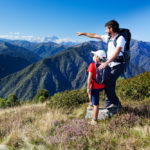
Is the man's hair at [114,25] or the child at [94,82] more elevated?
the man's hair at [114,25]

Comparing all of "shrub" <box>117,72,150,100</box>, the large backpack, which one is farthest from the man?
"shrub" <box>117,72,150,100</box>

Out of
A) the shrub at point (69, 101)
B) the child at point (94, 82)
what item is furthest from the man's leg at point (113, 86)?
the shrub at point (69, 101)

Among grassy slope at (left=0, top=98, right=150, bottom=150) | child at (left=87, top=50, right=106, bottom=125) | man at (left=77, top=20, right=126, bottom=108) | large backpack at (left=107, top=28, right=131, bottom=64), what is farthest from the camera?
child at (left=87, top=50, right=106, bottom=125)

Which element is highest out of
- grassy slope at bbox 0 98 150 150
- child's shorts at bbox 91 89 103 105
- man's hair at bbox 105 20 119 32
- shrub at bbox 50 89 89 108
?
man's hair at bbox 105 20 119 32

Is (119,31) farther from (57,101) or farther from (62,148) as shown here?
(57,101)

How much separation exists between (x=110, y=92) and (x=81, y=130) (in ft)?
6.36

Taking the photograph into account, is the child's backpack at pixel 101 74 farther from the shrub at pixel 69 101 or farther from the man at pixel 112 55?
the shrub at pixel 69 101

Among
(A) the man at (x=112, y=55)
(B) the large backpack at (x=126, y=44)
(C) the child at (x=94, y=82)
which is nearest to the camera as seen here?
(A) the man at (x=112, y=55)

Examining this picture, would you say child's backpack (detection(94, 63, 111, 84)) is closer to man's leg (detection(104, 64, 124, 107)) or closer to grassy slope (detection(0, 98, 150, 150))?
man's leg (detection(104, 64, 124, 107))

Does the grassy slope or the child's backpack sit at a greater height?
the child's backpack

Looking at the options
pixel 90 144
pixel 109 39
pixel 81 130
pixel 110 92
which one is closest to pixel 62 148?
pixel 90 144

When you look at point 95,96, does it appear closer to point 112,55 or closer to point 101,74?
point 101,74

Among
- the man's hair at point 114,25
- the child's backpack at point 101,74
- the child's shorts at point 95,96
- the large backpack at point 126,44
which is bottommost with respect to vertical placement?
the child's shorts at point 95,96

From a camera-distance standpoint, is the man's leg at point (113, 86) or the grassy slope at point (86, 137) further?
the man's leg at point (113, 86)
